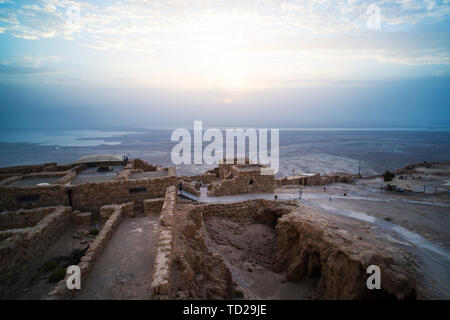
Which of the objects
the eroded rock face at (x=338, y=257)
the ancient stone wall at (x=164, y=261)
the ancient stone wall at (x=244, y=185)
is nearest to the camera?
the ancient stone wall at (x=164, y=261)

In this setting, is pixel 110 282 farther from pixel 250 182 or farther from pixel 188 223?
pixel 250 182

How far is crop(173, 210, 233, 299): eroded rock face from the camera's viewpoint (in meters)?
7.43

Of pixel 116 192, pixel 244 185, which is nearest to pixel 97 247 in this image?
pixel 116 192

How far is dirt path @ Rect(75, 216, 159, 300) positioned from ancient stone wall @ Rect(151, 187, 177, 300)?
23.4 inches

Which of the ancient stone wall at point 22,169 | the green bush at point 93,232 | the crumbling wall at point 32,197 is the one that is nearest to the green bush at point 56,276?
the green bush at point 93,232

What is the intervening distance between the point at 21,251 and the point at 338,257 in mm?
11923

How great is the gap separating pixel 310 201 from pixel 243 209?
5.82 m

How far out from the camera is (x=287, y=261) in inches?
536

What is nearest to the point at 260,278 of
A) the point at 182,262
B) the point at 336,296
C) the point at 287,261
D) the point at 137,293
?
the point at 287,261

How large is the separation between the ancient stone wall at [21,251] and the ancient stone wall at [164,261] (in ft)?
13.5

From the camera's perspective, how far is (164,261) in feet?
21.4

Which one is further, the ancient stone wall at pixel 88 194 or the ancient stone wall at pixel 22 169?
the ancient stone wall at pixel 22 169

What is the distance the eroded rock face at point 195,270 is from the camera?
7.43 metres

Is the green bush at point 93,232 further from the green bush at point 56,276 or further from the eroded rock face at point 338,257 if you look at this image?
the eroded rock face at point 338,257
